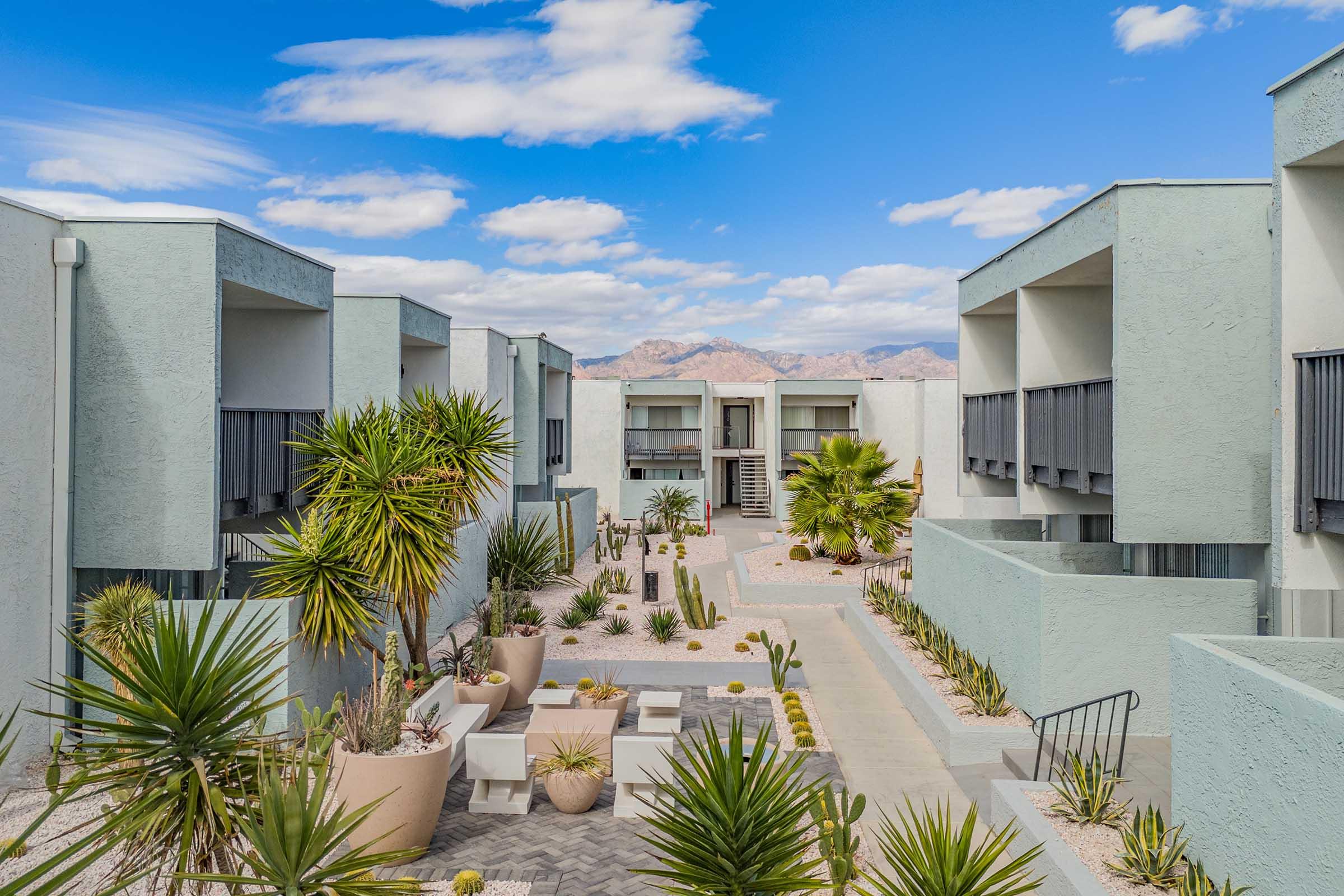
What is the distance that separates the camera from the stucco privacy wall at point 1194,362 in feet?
30.0

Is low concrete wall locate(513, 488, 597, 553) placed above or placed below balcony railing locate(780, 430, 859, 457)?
below

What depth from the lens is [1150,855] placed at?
19.6 feet

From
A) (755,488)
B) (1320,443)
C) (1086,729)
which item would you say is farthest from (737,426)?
(1320,443)

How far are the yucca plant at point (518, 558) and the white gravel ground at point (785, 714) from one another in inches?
252

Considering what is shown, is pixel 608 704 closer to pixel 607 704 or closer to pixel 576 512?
pixel 607 704

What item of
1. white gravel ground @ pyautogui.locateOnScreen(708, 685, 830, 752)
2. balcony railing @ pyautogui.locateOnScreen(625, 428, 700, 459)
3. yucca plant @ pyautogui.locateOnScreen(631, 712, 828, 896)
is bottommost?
white gravel ground @ pyautogui.locateOnScreen(708, 685, 830, 752)

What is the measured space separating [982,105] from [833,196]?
161 ft

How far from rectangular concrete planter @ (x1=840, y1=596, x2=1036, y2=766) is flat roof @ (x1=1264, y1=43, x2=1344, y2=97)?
674cm

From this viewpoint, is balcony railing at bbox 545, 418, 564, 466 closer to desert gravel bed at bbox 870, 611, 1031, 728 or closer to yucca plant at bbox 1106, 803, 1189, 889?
desert gravel bed at bbox 870, 611, 1031, 728

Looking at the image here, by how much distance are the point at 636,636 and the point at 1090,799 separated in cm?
990

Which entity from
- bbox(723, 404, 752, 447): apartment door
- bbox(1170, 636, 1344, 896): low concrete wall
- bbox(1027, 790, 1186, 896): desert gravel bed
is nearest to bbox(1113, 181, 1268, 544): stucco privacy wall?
bbox(1170, 636, 1344, 896): low concrete wall

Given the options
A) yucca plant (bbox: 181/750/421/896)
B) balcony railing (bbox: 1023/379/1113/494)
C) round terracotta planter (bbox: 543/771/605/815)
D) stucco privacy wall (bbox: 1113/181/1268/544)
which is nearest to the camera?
yucca plant (bbox: 181/750/421/896)

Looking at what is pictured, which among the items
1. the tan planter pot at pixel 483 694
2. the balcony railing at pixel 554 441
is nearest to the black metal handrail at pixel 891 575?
the tan planter pot at pixel 483 694

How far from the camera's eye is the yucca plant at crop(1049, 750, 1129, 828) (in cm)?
688
